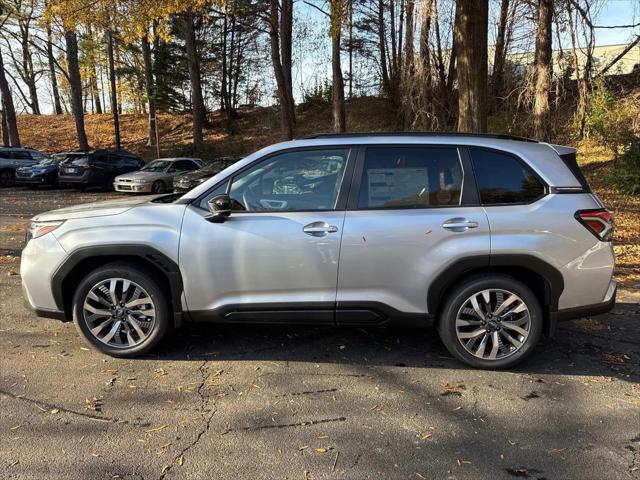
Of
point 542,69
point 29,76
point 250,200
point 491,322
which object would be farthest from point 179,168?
point 29,76

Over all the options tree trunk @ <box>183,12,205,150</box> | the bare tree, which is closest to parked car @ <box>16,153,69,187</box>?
the bare tree

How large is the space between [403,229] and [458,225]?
42 centimetres

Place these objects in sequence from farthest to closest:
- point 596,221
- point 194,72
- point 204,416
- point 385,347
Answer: point 194,72 < point 385,347 < point 596,221 < point 204,416

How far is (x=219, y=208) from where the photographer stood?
155 inches

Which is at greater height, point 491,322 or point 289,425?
point 491,322

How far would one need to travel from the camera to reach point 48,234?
164 inches

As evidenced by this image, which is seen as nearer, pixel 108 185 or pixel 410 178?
pixel 410 178

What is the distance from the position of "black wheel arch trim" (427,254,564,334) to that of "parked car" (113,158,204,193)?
52.2 ft

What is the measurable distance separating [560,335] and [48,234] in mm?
4558

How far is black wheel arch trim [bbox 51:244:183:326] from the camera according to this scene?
158 inches

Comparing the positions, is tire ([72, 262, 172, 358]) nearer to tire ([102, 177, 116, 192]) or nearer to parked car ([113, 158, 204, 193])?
parked car ([113, 158, 204, 193])

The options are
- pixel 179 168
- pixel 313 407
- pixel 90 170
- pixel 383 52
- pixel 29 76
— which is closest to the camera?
pixel 313 407

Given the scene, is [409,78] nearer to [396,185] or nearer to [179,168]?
[179,168]

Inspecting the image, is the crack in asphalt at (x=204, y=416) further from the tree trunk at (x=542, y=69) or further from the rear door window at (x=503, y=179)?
the tree trunk at (x=542, y=69)
